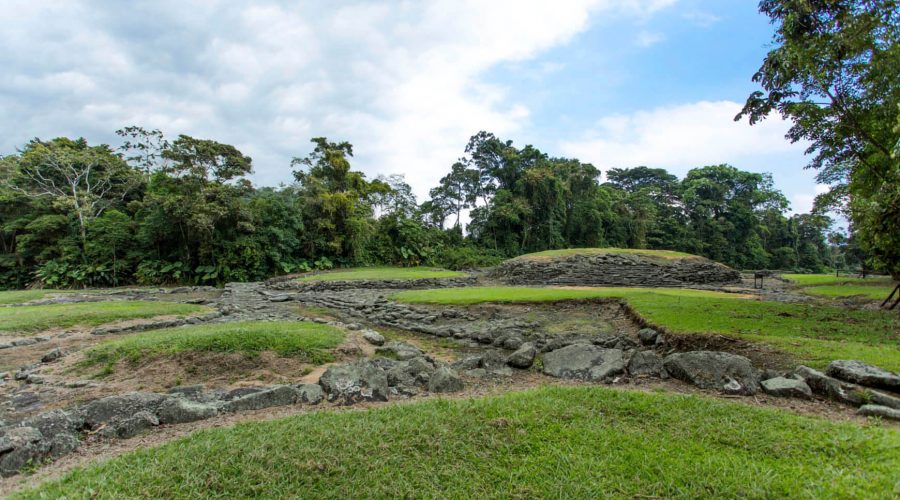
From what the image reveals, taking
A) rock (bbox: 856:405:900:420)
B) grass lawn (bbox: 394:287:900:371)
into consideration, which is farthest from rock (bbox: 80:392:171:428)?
grass lawn (bbox: 394:287:900:371)

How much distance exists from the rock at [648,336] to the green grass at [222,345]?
→ 245 inches

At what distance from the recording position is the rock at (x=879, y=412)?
11.7 ft

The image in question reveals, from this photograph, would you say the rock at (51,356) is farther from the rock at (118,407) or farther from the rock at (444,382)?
the rock at (444,382)

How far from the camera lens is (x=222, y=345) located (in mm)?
6496

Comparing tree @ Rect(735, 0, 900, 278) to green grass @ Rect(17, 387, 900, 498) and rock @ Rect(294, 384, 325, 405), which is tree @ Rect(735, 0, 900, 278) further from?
rock @ Rect(294, 384, 325, 405)

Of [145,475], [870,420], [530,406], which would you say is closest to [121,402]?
[145,475]

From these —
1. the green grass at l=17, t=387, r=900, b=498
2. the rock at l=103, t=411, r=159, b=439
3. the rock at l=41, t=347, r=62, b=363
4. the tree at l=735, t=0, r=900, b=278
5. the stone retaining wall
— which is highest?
the tree at l=735, t=0, r=900, b=278

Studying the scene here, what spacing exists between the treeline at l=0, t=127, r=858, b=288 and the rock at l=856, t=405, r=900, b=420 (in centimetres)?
1146

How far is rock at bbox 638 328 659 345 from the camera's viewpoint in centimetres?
745

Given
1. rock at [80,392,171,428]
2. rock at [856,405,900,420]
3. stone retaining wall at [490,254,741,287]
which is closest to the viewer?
rock at [856,405,900,420]

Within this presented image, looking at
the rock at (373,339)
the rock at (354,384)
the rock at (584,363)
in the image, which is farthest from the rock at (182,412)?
the rock at (584,363)

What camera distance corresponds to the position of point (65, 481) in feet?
8.89

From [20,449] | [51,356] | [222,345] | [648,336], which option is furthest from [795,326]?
[51,356]

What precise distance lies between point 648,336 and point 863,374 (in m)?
3.39
